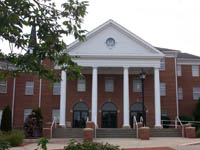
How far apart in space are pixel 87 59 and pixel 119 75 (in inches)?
213

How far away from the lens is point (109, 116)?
1174 inches

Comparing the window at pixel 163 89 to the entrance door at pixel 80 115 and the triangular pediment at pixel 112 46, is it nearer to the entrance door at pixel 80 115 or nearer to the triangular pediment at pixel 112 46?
the triangular pediment at pixel 112 46

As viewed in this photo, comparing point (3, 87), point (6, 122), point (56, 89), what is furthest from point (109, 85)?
point (3, 87)

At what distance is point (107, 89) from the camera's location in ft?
100

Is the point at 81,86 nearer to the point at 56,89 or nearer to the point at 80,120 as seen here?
→ the point at 56,89

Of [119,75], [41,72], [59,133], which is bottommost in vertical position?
[59,133]

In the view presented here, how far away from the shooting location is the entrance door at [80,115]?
29.7m

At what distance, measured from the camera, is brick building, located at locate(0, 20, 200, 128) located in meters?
26.8

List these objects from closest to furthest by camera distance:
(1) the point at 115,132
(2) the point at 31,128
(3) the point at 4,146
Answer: (3) the point at 4,146, (2) the point at 31,128, (1) the point at 115,132

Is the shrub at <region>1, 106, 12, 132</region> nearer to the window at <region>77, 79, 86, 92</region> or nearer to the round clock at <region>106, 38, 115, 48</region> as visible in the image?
the window at <region>77, 79, 86, 92</region>

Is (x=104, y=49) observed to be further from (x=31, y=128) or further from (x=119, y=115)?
(x=31, y=128)

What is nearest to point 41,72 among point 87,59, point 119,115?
point 87,59

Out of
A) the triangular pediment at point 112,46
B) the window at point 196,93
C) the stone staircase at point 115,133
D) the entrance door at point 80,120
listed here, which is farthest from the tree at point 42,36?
the window at point 196,93

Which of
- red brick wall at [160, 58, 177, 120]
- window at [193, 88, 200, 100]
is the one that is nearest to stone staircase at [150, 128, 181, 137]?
red brick wall at [160, 58, 177, 120]
